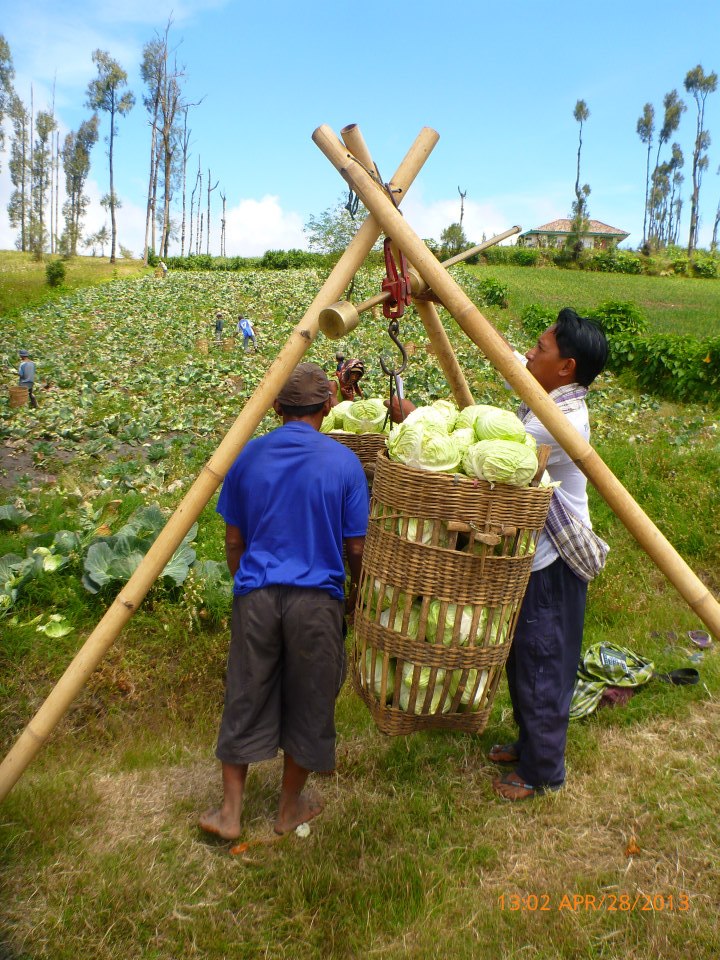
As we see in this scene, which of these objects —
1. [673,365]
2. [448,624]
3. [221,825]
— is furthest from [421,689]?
[673,365]

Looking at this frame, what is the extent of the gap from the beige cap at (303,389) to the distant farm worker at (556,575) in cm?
34

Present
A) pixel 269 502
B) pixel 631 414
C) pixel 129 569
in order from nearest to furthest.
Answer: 1. pixel 269 502
2. pixel 129 569
3. pixel 631 414

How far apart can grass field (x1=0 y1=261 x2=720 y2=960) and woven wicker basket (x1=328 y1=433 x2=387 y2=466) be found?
1.66m

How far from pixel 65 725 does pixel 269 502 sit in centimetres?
203

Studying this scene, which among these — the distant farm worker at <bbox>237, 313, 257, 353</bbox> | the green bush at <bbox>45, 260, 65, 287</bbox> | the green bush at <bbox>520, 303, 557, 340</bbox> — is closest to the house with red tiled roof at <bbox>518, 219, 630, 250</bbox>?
the green bush at <bbox>45, 260, 65, 287</bbox>

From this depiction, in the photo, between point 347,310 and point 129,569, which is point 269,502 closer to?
point 347,310

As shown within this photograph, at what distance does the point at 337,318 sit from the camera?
2.65 m

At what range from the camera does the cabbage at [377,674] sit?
9.00ft

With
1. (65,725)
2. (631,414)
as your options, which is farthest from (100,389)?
(65,725)

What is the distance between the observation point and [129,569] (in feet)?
15.2

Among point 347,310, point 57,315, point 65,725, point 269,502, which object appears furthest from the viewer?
point 57,315

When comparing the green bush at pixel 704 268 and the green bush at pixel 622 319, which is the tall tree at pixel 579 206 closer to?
the green bush at pixel 704 268

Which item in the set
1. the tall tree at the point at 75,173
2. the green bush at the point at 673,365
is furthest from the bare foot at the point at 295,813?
the tall tree at the point at 75,173

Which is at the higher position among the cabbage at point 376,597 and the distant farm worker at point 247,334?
the distant farm worker at point 247,334
